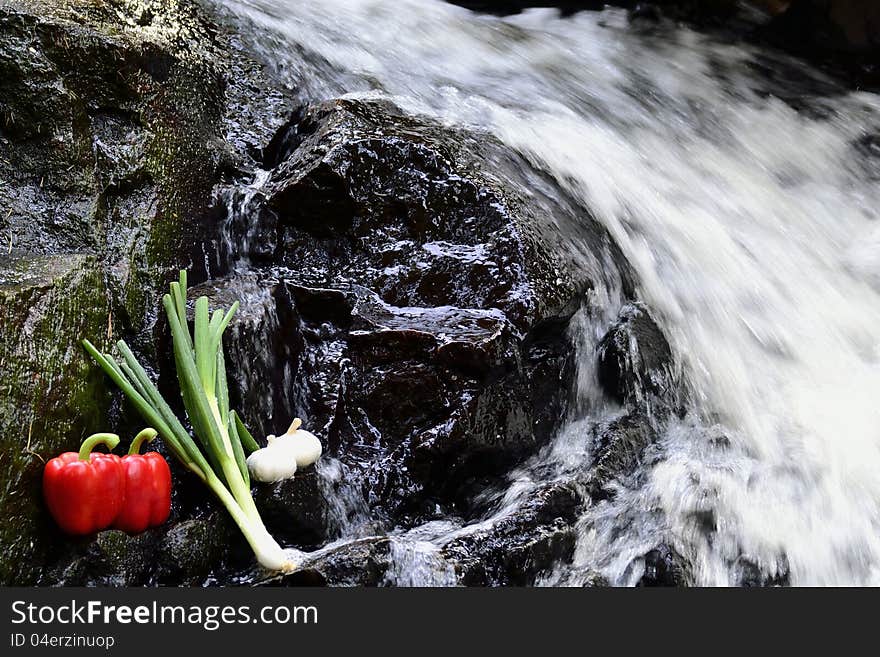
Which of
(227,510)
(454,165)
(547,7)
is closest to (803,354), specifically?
(454,165)

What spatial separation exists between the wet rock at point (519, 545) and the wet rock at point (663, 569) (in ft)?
0.73

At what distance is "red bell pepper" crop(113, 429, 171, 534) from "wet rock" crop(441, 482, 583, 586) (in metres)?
0.78

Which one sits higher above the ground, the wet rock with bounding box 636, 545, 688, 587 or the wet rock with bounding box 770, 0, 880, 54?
the wet rock with bounding box 770, 0, 880, 54

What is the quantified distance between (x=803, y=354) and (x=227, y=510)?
2580 mm

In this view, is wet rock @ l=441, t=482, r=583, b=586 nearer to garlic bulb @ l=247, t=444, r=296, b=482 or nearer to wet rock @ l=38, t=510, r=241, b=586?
garlic bulb @ l=247, t=444, r=296, b=482

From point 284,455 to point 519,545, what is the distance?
720 mm

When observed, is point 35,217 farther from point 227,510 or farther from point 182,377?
point 227,510

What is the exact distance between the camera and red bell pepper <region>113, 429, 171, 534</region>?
2438 millimetres

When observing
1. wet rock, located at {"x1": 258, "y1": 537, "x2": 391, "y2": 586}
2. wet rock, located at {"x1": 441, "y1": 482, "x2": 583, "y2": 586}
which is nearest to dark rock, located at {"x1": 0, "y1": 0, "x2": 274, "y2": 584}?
wet rock, located at {"x1": 258, "y1": 537, "x2": 391, "y2": 586}

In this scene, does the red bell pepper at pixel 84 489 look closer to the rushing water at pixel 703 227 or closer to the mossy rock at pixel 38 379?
the mossy rock at pixel 38 379

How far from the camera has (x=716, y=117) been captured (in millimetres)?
5605

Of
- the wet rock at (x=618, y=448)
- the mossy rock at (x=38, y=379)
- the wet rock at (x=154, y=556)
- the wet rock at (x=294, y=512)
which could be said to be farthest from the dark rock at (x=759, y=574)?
the mossy rock at (x=38, y=379)

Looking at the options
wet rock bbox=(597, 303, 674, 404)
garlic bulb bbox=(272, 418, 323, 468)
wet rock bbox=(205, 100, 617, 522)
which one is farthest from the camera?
wet rock bbox=(597, 303, 674, 404)

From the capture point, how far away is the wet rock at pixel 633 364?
11.2 feet
